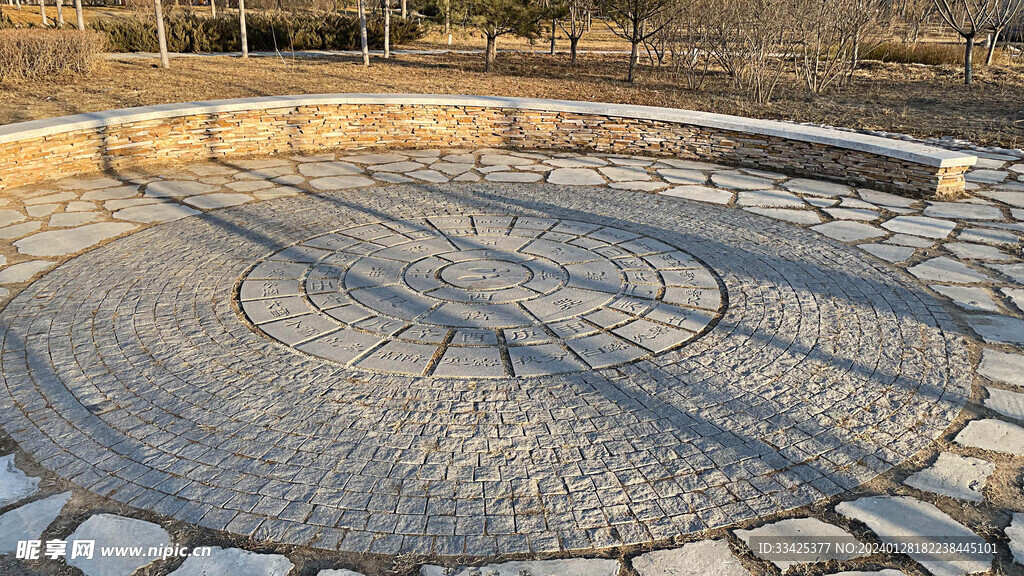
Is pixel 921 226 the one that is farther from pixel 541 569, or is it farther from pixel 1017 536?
pixel 541 569

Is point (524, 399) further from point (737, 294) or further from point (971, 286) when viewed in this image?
point (971, 286)

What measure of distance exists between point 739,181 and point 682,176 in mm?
506

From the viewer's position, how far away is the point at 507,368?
3451mm

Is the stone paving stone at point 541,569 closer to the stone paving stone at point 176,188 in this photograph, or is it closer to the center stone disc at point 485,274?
the center stone disc at point 485,274

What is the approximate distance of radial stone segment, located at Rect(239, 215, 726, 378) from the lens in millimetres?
3594

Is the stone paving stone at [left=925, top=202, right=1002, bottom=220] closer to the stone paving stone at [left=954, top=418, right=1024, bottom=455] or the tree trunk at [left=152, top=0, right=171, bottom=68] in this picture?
the stone paving stone at [left=954, top=418, right=1024, bottom=455]

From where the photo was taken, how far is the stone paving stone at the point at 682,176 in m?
6.84

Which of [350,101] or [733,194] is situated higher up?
[350,101]

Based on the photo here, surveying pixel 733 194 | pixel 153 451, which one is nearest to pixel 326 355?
pixel 153 451

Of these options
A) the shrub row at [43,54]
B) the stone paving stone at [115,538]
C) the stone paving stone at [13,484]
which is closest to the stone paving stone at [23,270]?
the stone paving stone at [13,484]

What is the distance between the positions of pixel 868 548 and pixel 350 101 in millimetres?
6699

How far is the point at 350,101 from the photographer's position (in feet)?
25.7

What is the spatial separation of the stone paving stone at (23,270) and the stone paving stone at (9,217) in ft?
3.04

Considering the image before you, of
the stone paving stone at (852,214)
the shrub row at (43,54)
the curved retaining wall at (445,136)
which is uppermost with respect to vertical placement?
the shrub row at (43,54)
